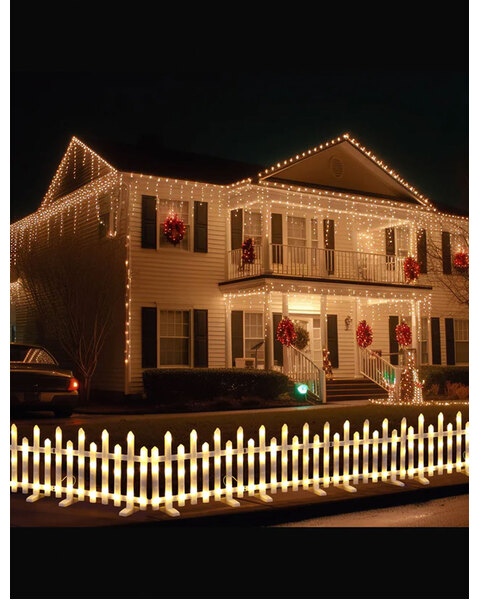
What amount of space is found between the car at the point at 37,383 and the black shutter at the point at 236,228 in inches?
324

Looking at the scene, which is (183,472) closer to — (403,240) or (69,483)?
(69,483)

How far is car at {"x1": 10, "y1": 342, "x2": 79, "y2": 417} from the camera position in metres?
14.0

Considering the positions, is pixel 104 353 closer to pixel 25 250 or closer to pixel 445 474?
pixel 25 250

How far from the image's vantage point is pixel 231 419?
13.4m

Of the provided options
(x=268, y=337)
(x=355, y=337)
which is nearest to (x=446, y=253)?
(x=355, y=337)

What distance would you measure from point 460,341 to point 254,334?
941cm

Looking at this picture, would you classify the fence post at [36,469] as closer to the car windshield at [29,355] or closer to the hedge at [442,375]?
the car windshield at [29,355]

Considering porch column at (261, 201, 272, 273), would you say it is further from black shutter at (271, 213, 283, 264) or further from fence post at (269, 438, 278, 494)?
fence post at (269, 438, 278, 494)

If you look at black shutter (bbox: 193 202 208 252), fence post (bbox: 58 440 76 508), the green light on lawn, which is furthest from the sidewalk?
black shutter (bbox: 193 202 208 252)

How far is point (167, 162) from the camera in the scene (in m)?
21.9

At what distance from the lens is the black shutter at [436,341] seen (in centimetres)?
2594

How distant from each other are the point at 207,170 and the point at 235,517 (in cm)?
1652

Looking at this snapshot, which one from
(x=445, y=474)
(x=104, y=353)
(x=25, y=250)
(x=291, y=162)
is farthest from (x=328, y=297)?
(x=445, y=474)

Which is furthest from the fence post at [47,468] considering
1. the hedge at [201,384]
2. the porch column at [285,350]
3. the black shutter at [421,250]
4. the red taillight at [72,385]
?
the black shutter at [421,250]
